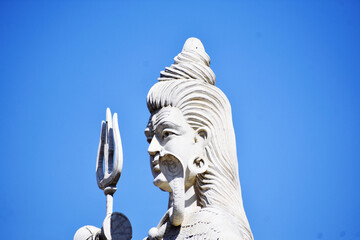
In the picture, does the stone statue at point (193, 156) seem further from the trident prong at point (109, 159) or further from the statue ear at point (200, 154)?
the trident prong at point (109, 159)

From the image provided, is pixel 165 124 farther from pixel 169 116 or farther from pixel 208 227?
pixel 208 227

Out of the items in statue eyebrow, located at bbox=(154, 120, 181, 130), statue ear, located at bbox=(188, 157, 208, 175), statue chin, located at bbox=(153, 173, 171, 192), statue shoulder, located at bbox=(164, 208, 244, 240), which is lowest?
statue shoulder, located at bbox=(164, 208, 244, 240)

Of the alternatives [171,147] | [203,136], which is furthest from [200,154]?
[171,147]

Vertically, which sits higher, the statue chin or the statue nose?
the statue nose

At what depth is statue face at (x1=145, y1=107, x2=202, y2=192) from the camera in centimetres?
885

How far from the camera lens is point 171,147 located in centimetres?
890

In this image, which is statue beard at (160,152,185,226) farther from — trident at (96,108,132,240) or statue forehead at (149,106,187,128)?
trident at (96,108,132,240)

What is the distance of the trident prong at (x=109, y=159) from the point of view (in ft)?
31.2

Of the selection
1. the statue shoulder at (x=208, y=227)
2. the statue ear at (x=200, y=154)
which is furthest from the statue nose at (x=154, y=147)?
the statue shoulder at (x=208, y=227)

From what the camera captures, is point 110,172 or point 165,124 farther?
point 110,172

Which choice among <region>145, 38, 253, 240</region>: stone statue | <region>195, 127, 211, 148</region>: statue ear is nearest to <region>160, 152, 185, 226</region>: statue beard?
<region>145, 38, 253, 240</region>: stone statue

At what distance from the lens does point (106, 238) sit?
9320 millimetres

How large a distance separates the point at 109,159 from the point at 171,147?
1.36 meters

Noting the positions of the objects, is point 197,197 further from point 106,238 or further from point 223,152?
point 106,238
